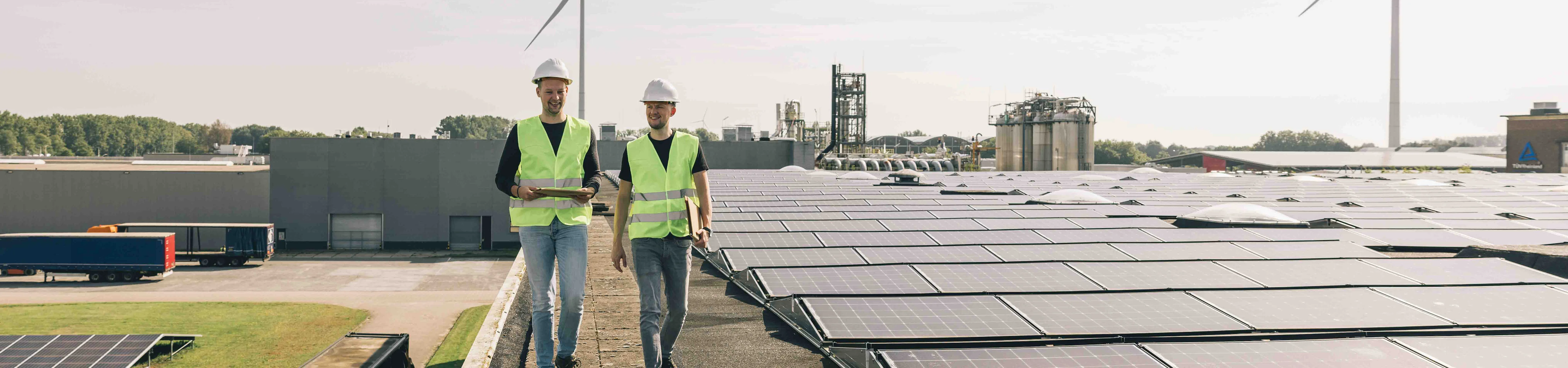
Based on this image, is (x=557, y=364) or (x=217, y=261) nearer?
(x=557, y=364)

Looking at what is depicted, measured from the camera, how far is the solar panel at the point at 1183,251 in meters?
10.2

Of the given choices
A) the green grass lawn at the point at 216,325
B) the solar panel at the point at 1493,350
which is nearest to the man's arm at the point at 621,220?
the solar panel at the point at 1493,350

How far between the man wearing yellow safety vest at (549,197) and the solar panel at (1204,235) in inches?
326

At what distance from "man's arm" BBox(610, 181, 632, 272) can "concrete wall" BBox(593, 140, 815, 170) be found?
191ft

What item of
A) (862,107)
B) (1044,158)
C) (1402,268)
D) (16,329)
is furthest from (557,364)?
(862,107)

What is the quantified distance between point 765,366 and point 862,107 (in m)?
74.9

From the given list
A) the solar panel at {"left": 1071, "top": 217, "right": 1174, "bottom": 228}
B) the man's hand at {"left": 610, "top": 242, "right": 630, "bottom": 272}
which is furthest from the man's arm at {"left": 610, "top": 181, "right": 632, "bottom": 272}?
the solar panel at {"left": 1071, "top": 217, "right": 1174, "bottom": 228}

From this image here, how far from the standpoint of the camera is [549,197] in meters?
6.29

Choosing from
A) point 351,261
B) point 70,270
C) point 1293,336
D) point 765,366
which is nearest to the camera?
point 1293,336

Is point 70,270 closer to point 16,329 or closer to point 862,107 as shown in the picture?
point 16,329

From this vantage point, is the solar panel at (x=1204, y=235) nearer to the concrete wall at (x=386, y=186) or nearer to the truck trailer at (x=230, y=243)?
the truck trailer at (x=230, y=243)

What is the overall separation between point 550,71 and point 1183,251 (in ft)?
25.5

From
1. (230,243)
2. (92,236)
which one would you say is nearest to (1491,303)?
(92,236)

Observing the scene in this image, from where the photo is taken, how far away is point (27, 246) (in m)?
41.9
